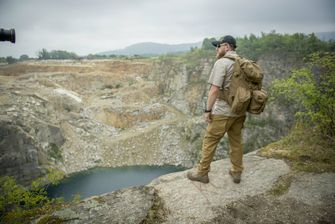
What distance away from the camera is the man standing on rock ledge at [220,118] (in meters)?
3.87

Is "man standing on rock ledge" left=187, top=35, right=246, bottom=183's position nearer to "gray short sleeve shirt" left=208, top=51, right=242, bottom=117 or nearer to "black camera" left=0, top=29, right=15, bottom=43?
"gray short sleeve shirt" left=208, top=51, right=242, bottom=117

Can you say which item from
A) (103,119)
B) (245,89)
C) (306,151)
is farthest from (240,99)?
(103,119)

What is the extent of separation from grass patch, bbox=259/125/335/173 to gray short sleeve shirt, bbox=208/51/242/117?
5.86 ft

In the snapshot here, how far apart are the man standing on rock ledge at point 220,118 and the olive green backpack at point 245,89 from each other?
88 mm

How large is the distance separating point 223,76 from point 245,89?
1.23ft

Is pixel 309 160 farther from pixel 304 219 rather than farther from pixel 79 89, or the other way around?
pixel 79 89

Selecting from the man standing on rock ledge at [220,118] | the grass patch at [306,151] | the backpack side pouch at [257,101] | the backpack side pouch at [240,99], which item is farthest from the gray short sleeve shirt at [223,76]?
the grass patch at [306,151]

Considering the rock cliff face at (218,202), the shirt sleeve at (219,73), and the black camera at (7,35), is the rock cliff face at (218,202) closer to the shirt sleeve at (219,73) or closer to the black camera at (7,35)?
the shirt sleeve at (219,73)

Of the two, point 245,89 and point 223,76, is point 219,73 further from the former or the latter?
point 245,89

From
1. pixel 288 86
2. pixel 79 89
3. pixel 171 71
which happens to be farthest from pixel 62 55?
pixel 288 86

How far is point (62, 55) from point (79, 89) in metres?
44.2

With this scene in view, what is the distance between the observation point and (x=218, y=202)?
3.69m

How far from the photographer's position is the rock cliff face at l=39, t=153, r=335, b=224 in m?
3.37

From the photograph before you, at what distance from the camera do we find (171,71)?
40906 millimetres
